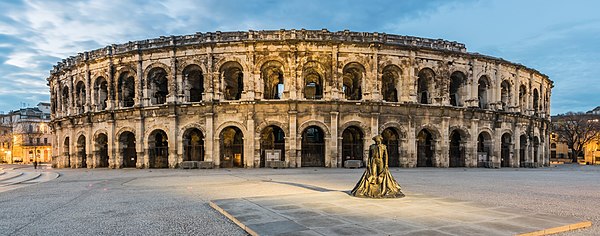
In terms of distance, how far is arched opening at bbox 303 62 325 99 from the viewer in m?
23.8

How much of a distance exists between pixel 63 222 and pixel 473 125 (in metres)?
26.0

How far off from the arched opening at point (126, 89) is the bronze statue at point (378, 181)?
22.2 meters

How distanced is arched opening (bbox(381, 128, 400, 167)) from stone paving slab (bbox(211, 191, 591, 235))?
55.1 ft

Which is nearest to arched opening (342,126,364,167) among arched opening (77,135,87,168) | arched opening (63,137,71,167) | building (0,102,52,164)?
arched opening (77,135,87,168)

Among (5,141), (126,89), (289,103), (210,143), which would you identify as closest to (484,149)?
(289,103)

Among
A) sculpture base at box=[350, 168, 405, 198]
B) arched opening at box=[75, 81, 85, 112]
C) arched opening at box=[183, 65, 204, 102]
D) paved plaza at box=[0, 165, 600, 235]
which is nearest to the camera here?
paved plaza at box=[0, 165, 600, 235]

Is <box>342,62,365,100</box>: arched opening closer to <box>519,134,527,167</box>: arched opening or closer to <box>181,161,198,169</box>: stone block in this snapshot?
<box>181,161,198,169</box>: stone block

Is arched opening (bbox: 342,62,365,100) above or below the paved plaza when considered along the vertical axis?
above

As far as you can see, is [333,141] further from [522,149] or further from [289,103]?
[522,149]

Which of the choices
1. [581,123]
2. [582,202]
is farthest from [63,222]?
[581,123]

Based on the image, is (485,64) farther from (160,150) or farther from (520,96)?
(160,150)

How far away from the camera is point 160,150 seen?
87.7ft

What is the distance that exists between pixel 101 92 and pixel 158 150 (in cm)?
682

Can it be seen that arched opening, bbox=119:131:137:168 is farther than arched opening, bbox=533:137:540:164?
No
